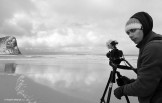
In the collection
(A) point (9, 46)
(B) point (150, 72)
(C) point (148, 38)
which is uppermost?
(C) point (148, 38)

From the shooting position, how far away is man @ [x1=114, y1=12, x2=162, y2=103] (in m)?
1.89

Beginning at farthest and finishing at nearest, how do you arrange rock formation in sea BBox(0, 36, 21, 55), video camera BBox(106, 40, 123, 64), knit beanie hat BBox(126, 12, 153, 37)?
1. rock formation in sea BBox(0, 36, 21, 55)
2. video camera BBox(106, 40, 123, 64)
3. knit beanie hat BBox(126, 12, 153, 37)

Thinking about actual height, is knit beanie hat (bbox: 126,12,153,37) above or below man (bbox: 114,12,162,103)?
above

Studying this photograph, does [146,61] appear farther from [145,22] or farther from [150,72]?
[145,22]

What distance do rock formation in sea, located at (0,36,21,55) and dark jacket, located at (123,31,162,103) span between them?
467 ft

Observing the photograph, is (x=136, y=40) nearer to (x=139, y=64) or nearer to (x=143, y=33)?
(x=143, y=33)

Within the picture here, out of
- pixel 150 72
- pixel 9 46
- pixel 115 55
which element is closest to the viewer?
pixel 150 72

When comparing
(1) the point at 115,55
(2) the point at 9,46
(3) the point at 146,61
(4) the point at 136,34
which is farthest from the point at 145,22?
(2) the point at 9,46

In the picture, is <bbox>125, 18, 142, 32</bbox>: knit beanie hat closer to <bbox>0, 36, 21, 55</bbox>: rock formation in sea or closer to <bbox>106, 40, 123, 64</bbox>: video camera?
<bbox>106, 40, 123, 64</bbox>: video camera

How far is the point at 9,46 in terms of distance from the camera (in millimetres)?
152000

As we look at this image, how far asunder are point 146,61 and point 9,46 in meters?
157

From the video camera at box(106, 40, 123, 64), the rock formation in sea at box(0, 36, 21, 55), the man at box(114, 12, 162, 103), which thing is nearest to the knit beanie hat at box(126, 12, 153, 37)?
the man at box(114, 12, 162, 103)

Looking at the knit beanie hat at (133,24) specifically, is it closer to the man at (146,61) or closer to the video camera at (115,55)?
the man at (146,61)

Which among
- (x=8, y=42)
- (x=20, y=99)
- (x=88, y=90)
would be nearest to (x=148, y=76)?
(x=20, y=99)
